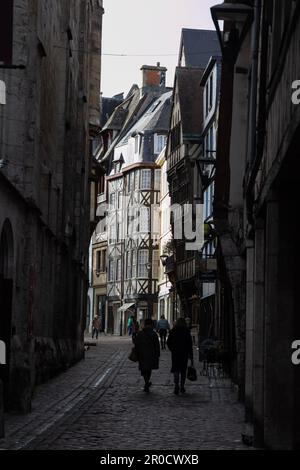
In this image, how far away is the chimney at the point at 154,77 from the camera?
8938 centimetres

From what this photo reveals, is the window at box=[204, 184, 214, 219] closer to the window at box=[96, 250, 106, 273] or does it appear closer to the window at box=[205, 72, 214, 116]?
the window at box=[205, 72, 214, 116]

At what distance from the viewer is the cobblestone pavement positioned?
1280cm

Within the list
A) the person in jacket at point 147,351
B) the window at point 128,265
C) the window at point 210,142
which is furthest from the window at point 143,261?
the person in jacket at point 147,351

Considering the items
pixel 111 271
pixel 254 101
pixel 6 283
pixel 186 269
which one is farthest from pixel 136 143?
pixel 254 101

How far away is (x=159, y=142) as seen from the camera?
83062mm

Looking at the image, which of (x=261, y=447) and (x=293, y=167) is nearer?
(x=293, y=167)

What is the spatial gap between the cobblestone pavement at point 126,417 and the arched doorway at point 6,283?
1.30 metres

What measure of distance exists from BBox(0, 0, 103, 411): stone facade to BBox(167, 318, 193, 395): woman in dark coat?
9.20ft

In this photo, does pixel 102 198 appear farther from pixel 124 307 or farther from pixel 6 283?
pixel 6 283

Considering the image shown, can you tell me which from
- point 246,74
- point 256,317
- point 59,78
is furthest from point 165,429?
point 59,78

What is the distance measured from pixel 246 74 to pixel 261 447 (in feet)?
34.3

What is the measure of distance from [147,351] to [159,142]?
2422 inches

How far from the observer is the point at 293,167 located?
1050 centimetres

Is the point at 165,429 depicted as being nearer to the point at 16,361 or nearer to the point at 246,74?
the point at 16,361
